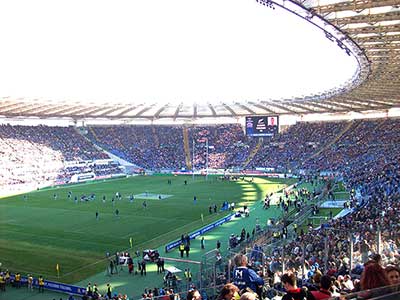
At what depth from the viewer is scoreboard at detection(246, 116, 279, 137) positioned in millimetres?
57625

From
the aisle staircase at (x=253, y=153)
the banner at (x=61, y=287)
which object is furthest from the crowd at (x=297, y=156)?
the banner at (x=61, y=287)

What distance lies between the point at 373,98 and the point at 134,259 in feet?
126

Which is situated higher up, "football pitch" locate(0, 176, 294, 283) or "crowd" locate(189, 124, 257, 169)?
"crowd" locate(189, 124, 257, 169)

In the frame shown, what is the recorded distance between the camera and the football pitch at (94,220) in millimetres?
24312

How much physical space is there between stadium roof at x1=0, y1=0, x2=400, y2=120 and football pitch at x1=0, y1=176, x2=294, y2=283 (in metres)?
10.6

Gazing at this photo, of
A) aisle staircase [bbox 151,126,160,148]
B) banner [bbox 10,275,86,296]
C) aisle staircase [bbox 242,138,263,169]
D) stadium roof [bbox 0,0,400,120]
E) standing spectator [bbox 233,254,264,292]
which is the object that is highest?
stadium roof [bbox 0,0,400,120]

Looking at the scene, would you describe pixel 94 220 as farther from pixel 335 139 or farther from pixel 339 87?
pixel 335 139

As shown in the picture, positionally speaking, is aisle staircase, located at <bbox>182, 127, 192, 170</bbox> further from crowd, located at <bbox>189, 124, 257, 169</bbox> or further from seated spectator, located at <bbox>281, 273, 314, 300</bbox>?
seated spectator, located at <bbox>281, 273, 314, 300</bbox>

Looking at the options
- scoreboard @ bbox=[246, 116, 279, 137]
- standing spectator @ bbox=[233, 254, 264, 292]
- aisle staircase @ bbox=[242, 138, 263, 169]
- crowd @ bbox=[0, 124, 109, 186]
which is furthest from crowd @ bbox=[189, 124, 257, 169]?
standing spectator @ bbox=[233, 254, 264, 292]

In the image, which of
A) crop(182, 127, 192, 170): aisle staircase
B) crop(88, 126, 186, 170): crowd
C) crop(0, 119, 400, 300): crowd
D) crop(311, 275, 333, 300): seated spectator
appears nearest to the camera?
crop(311, 275, 333, 300): seated spectator

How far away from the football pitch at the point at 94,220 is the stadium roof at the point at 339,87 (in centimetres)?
1063

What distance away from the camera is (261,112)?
69.8 m

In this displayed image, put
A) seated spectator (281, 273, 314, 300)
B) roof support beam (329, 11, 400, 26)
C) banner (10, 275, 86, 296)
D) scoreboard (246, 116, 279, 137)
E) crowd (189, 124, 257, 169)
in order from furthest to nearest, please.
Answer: crowd (189, 124, 257, 169), scoreboard (246, 116, 279, 137), roof support beam (329, 11, 400, 26), banner (10, 275, 86, 296), seated spectator (281, 273, 314, 300)

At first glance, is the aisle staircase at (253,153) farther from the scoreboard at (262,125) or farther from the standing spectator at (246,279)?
the standing spectator at (246,279)
